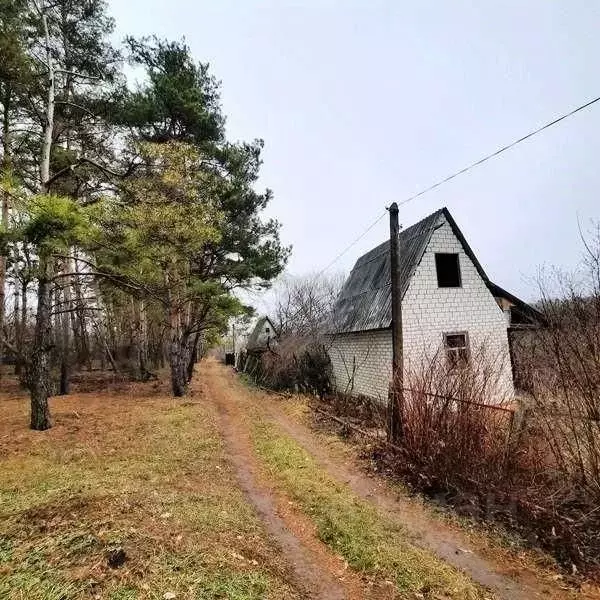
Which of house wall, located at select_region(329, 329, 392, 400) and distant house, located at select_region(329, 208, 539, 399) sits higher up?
distant house, located at select_region(329, 208, 539, 399)

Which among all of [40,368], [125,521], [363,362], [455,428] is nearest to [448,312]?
[363,362]

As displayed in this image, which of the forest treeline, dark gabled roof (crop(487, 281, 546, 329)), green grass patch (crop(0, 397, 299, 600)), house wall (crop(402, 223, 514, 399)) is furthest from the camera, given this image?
dark gabled roof (crop(487, 281, 546, 329))

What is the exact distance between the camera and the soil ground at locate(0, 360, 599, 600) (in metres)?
3.64

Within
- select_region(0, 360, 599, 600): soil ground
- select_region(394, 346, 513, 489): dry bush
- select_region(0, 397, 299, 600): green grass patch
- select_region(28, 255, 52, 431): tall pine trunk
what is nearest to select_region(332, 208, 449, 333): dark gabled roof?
select_region(394, 346, 513, 489): dry bush

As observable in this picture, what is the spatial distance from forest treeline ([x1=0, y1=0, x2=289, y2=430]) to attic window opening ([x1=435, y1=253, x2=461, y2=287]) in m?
8.37

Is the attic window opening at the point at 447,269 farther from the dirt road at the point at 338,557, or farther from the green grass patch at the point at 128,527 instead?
the green grass patch at the point at 128,527

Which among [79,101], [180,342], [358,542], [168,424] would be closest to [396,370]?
[358,542]

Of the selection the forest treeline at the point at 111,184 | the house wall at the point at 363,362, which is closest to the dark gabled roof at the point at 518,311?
the house wall at the point at 363,362

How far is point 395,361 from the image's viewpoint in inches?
340

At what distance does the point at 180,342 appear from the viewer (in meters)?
16.3

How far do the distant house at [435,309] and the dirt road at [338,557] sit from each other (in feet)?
17.4

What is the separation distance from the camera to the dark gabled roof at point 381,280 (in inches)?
526

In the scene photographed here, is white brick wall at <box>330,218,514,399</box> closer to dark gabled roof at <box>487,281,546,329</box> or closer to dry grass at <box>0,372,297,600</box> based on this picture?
dark gabled roof at <box>487,281,546,329</box>

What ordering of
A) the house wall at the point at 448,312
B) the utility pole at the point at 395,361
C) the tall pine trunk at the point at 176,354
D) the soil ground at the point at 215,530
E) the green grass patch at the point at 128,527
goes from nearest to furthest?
1. the green grass patch at the point at 128,527
2. the soil ground at the point at 215,530
3. the utility pole at the point at 395,361
4. the house wall at the point at 448,312
5. the tall pine trunk at the point at 176,354
